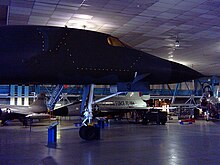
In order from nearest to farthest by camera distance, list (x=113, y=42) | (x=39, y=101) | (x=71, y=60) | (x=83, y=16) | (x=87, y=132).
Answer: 1. (x=71, y=60)
2. (x=113, y=42)
3. (x=87, y=132)
4. (x=83, y=16)
5. (x=39, y=101)

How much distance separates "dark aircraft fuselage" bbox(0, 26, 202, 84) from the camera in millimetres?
9190

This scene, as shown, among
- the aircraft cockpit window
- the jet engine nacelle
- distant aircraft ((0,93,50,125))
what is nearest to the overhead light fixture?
the aircraft cockpit window

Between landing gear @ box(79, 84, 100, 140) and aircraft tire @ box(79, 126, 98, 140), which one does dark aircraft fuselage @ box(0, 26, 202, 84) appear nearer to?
landing gear @ box(79, 84, 100, 140)

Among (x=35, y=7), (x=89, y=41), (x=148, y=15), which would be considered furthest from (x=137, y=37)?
(x=89, y=41)

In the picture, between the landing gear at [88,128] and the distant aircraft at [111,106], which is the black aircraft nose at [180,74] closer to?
the landing gear at [88,128]

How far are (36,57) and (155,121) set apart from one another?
19.8 m

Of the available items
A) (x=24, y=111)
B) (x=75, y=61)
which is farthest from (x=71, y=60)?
(x=24, y=111)

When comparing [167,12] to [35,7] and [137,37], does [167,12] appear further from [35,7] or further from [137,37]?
[35,7]

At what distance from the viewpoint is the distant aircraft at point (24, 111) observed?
1025 inches

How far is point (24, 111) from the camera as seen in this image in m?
27.3

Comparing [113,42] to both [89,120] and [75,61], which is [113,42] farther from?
[89,120]

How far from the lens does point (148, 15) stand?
14578mm

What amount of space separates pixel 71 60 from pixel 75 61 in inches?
5.6

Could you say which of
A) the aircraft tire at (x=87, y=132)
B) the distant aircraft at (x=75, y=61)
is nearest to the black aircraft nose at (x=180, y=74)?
the distant aircraft at (x=75, y=61)
